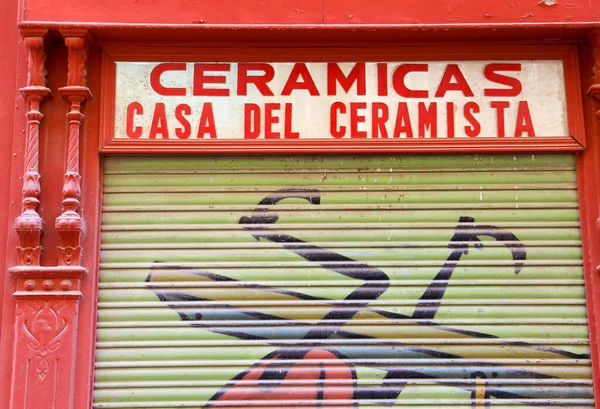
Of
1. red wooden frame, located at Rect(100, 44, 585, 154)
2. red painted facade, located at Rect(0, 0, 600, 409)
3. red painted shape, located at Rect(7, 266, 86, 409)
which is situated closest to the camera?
red painted shape, located at Rect(7, 266, 86, 409)

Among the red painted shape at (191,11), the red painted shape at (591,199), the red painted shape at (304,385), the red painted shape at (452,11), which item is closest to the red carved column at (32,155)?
the red painted shape at (191,11)

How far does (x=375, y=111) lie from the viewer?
525 cm

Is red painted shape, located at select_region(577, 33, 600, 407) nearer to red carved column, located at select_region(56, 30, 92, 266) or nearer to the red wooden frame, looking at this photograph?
the red wooden frame

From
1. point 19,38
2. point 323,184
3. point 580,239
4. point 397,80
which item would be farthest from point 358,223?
point 19,38

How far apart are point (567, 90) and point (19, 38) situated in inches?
156

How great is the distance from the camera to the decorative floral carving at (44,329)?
478 cm

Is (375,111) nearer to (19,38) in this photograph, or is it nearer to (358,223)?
(358,223)

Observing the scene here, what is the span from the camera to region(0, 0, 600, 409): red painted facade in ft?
15.9

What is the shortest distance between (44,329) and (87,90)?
166cm

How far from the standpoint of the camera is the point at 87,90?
5.14 meters

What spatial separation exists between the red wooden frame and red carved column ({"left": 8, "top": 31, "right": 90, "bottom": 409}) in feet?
1.58

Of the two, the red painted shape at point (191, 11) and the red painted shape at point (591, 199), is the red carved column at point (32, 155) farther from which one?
the red painted shape at point (591, 199)

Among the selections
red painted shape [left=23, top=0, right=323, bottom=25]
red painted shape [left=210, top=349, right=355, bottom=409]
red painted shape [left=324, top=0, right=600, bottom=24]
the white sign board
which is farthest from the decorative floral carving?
red painted shape [left=324, top=0, right=600, bottom=24]

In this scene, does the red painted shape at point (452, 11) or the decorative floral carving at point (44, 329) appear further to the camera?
the red painted shape at point (452, 11)
